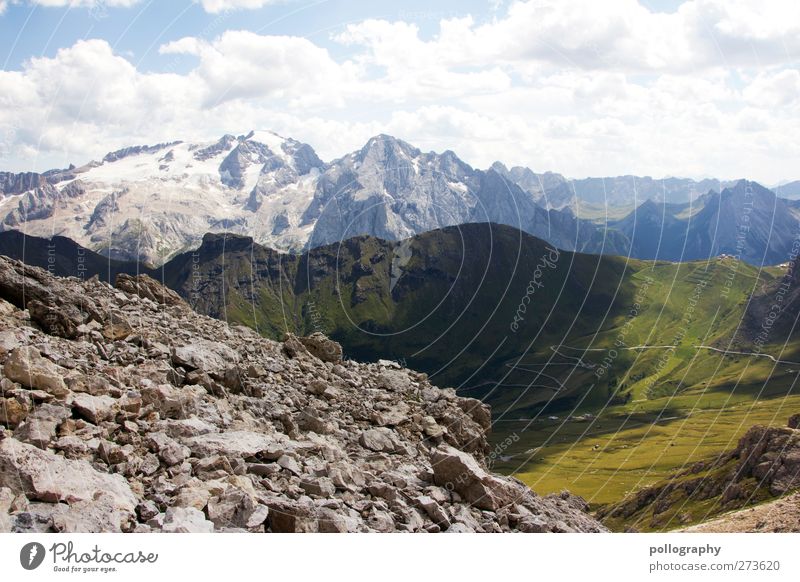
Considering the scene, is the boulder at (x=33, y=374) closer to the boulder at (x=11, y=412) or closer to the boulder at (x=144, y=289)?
the boulder at (x=11, y=412)

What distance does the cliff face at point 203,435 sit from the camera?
21.6 metres

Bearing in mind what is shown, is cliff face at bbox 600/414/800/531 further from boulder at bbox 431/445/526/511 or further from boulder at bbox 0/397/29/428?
boulder at bbox 0/397/29/428

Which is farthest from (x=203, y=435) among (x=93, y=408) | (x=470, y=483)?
(x=470, y=483)

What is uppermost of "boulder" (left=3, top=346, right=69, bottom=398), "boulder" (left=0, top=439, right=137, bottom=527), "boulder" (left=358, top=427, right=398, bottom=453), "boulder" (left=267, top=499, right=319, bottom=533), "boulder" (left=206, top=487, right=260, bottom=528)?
"boulder" (left=3, top=346, right=69, bottom=398)

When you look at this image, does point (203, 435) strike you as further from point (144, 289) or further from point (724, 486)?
point (724, 486)

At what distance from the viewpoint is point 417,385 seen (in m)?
48.0

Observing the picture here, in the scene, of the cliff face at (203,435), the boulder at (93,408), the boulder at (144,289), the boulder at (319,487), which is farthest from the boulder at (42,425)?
the boulder at (144,289)

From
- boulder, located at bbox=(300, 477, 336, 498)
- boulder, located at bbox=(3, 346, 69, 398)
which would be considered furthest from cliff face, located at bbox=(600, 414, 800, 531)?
boulder, located at bbox=(3, 346, 69, 398)

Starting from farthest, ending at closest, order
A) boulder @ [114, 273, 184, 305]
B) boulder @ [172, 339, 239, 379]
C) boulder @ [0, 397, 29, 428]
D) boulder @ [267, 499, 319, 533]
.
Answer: boulder @ [114, 273, 184, 305], boulder @ [172, 339, 239, 379], boulder @ [0, 397, 29, 428], boulder @ [267, 499, 319, 533]

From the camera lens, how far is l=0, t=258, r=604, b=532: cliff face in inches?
851

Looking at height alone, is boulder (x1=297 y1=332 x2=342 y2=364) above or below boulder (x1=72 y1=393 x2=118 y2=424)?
below

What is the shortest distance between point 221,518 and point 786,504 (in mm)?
40985

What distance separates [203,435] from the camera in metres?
28.0
